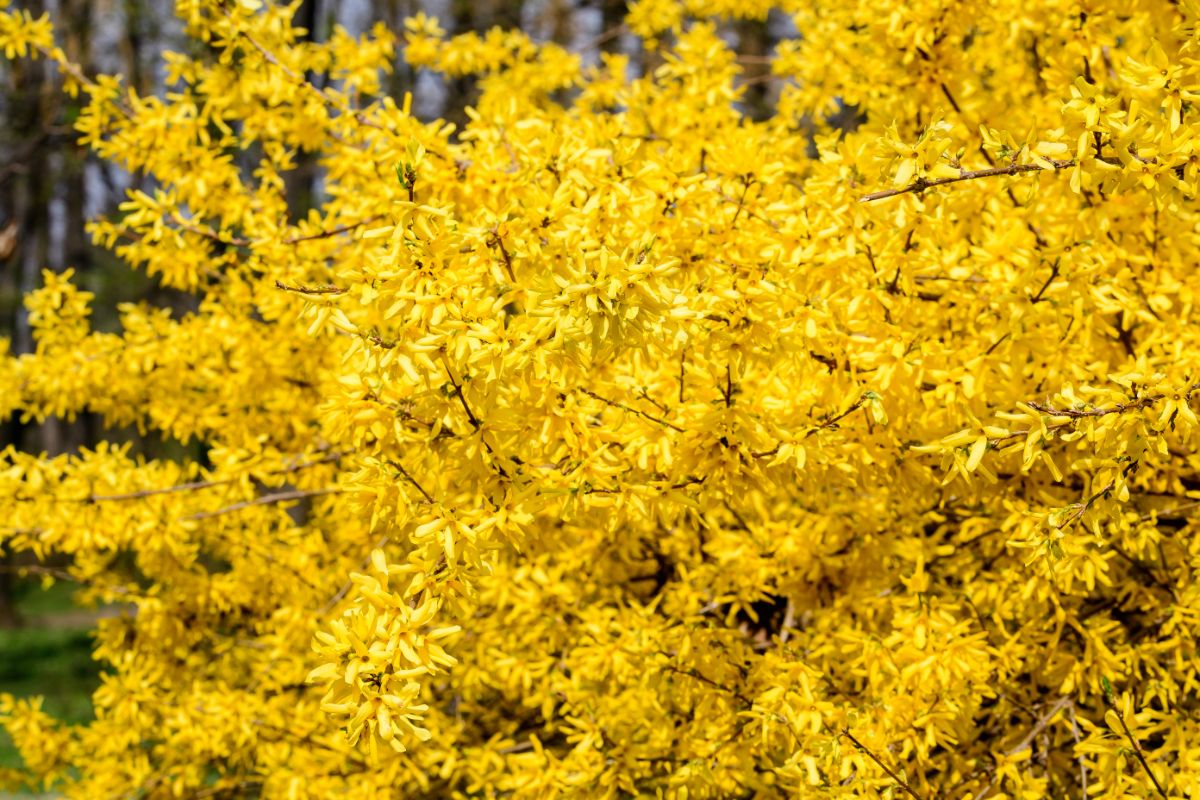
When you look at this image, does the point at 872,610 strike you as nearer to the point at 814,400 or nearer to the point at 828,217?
the point at 814,400

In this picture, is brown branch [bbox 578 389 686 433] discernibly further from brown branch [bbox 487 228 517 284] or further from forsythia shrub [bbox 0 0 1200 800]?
brown branch [bbox 487 228 517 284]

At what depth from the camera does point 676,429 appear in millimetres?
2486

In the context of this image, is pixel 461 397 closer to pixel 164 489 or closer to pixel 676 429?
pixel 676 429

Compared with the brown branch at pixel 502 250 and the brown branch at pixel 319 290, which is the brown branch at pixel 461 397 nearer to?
the brown branch at pixel 502 250

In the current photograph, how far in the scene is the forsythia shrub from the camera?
7.47ft

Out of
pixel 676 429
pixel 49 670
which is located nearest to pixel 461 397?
pixel 676 429

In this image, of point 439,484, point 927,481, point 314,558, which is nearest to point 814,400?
point 927,481

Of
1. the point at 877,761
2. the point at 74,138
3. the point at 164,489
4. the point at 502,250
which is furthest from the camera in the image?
the point at 74,138

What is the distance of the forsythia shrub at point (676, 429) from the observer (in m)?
2.28

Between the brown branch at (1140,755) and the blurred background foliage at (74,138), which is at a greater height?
the brown branch at (1140,755)

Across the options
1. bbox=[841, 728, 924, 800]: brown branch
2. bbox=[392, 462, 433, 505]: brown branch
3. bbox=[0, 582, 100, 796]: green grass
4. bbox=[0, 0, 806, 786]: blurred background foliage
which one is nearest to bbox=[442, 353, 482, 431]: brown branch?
bbox=[392, 462, 433, 505]: brown branch

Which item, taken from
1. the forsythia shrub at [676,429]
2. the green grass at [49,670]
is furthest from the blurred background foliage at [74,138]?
the forsythia shrub at [676,429]

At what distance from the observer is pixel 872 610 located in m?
3.27

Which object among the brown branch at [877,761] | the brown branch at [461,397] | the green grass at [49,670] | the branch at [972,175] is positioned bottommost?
the green grass at [49,670]
